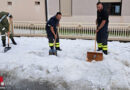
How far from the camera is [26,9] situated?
512 inches

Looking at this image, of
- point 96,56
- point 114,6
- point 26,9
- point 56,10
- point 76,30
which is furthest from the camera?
point 26,9

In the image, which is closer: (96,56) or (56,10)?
(96,56)

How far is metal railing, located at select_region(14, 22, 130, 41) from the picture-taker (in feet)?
25.9

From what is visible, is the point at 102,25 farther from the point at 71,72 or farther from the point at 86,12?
the point at 86,12

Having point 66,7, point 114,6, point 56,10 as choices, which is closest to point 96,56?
point 66,7

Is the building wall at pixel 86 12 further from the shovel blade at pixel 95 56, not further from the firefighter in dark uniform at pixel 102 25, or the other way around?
the shovel blade at pixel 95 56

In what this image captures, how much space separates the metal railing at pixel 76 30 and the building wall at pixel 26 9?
3.91 meters

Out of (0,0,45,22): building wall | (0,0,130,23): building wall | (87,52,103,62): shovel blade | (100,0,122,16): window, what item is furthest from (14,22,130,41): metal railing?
(0,0,45,22): building wall

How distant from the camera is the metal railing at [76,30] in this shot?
25.9ft

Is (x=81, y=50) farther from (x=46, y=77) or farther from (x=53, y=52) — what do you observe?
(x=46, y=77)

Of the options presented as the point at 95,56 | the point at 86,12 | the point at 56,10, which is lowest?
the point at 95,56

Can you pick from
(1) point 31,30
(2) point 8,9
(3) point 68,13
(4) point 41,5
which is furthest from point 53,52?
(2) point 8,9

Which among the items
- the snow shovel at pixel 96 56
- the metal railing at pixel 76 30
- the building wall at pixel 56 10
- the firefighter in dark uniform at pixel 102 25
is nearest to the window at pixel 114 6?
the building wall at pixel 56 10

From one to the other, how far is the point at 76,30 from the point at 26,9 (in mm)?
6249
